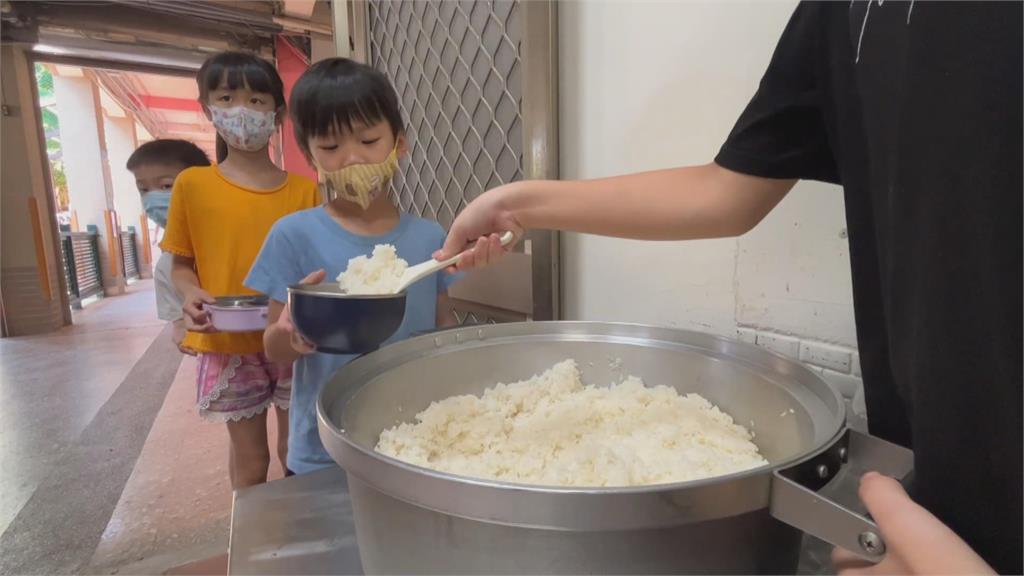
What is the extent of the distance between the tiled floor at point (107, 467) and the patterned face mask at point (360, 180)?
110cm

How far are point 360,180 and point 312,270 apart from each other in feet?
0.58

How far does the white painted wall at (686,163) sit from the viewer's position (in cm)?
74

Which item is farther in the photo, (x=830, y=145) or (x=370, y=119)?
(x=370, y=119)

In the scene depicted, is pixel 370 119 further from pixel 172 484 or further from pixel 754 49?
pixel 172 484

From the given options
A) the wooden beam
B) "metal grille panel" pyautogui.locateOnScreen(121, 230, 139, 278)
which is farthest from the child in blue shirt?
"metal grille panel" pyautogui.locateOnScreen(121, 230, 139, 278)

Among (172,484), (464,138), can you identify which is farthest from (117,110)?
(464,138)

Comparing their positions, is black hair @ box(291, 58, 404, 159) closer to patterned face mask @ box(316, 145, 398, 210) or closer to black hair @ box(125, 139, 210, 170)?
patterned face mask @ box(316, 145, 398, 210)

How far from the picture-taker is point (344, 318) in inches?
25.8

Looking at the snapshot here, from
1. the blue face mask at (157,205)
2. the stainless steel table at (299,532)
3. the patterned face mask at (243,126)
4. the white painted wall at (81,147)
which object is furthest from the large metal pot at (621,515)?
the white painted wall at (81,147)

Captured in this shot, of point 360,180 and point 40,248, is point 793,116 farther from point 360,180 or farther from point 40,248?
point 40,248

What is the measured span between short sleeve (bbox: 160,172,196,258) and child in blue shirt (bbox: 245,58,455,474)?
0.56 m

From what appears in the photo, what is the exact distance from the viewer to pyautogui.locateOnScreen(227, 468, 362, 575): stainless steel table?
1.85ft

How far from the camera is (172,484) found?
1.91 meters

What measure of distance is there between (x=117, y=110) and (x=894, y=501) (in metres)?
11.9
